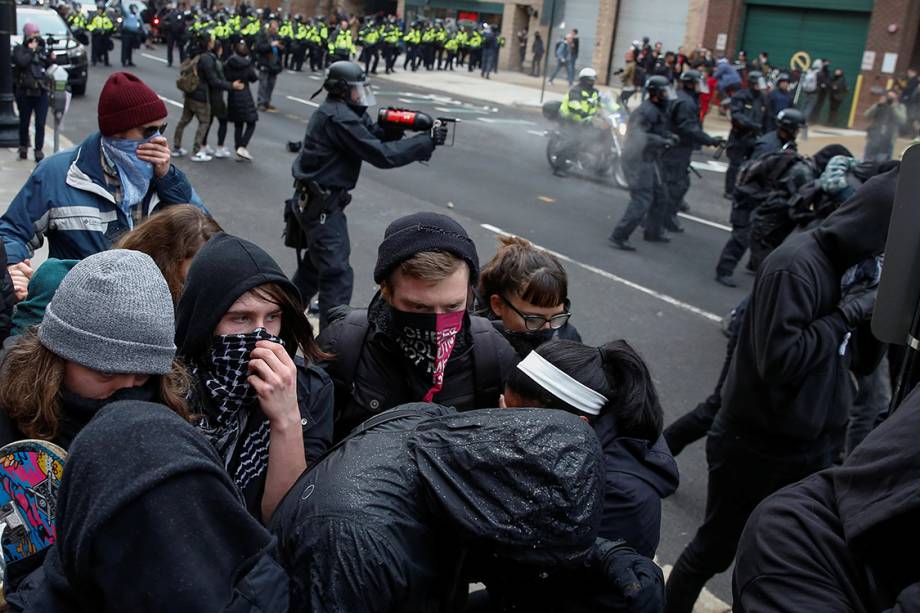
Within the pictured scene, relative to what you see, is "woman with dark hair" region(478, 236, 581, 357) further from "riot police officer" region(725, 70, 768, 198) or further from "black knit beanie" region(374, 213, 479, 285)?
"riot police officer" region(725, 70, 768, 198)

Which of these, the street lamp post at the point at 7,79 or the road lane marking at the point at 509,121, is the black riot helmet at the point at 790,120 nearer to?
the street lamp post at the point at 7,79

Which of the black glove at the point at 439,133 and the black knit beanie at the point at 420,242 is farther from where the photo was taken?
the black glove at the point at 439,133

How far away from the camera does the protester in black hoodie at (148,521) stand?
1.22 m

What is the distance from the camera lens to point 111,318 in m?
1.87

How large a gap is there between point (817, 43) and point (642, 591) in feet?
95.5

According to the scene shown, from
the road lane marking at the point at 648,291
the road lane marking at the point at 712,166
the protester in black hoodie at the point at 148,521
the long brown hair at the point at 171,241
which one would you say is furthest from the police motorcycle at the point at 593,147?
the protester in black hoodie at the point at 148,521

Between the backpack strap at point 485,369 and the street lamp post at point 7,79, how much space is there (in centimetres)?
897

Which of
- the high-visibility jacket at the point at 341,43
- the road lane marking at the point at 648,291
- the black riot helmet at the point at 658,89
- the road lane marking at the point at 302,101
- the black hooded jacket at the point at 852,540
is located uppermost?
the high-visibility jacket at the point at 341,43

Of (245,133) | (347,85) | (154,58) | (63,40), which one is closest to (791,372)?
(347,85)

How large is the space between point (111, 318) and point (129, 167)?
2.02m

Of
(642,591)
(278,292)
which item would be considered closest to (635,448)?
(642,591)

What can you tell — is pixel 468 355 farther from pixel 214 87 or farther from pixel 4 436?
pixel 214 87

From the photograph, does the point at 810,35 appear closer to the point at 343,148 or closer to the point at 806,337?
the point at 343,148

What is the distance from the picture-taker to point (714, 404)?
4.68 m
